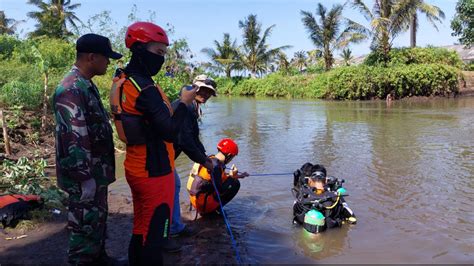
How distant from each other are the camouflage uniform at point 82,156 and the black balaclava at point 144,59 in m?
0.49

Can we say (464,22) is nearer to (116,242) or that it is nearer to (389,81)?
(389,81)

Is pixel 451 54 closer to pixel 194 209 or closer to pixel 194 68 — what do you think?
pixel 194 68

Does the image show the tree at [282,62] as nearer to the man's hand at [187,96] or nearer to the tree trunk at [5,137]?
the tree trunk at [5,137]

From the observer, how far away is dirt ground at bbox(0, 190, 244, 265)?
412cm

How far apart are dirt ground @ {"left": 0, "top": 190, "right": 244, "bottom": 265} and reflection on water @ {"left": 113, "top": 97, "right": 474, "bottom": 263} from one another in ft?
1.02

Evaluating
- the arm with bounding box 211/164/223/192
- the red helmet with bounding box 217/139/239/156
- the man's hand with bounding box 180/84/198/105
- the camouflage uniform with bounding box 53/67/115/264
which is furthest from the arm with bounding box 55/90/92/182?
the red helmet with bounding box 217/139/239/156

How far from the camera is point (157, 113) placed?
3.01 meters

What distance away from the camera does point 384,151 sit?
1026 cm

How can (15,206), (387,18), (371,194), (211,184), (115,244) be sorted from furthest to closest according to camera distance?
(387,18), (371,194), (211,184), (15,206), (115,244)

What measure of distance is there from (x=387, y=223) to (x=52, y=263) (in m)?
4.03

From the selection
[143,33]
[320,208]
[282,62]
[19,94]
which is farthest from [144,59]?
[282,62]

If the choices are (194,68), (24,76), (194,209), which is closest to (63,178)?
(194,209)

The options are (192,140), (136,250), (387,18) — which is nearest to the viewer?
(136,250)

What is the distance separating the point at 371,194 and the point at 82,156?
16.4ft
